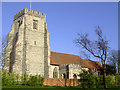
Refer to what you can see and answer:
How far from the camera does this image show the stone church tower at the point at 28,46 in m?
36.9

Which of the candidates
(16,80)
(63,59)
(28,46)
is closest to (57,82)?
(16,80)

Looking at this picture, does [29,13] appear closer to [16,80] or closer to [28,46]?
[28,46]

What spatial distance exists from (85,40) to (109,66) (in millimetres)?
26421

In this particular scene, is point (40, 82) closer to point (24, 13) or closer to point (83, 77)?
point (83, 77)

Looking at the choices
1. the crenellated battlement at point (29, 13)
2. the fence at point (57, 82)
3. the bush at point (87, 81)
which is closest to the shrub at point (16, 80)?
the fence at point (57, 82)

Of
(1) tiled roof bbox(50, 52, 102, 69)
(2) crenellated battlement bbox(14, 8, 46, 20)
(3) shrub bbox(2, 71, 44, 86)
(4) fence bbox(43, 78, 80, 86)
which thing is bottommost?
(4) fence bbox(43, 78, 80, 86)

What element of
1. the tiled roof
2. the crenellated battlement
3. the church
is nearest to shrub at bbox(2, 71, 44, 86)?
the church

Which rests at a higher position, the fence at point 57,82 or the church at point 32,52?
the church at point 32,52

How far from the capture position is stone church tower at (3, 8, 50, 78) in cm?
3688

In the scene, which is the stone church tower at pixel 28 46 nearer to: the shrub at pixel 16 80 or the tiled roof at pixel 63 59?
the tiled roof at pixel 63 59

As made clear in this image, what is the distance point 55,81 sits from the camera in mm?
29953

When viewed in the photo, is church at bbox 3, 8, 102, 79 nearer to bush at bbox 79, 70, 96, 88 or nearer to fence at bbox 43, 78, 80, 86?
fence at bbox 43, 78, 80, 86

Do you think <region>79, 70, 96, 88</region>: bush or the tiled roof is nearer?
<region>79, 70, 96, 88</region>: bush

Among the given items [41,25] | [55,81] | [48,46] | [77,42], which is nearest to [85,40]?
[77,42]
